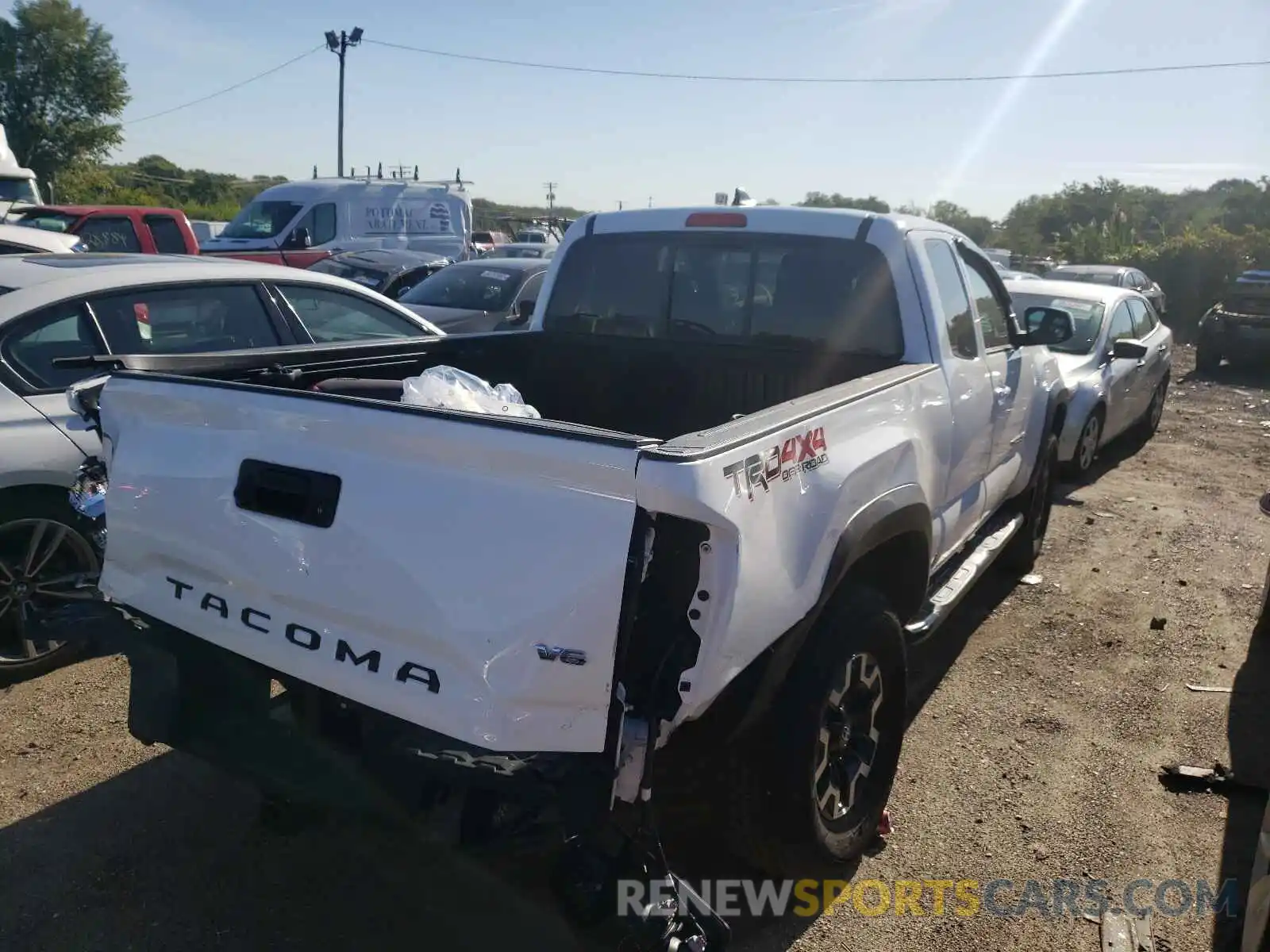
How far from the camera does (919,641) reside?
12.0 ft

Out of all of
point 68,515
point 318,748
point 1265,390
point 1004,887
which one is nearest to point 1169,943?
point 1004,887

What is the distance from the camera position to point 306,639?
243 centimetres

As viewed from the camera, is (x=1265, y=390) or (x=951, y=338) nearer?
(x=951, y=338)

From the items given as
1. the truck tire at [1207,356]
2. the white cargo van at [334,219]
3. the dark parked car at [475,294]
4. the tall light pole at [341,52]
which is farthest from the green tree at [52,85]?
the truck tire at [1207,356]

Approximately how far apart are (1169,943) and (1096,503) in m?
5.59

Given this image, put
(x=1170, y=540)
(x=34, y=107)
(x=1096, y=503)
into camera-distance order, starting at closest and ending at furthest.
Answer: (x=1170, y=540), (x=1096, y=503), (x=34, y=107)

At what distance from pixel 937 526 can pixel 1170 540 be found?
4.05 metres

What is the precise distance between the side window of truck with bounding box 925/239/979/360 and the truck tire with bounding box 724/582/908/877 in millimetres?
1499

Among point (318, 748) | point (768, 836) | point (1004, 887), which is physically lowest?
point (1004, 887)

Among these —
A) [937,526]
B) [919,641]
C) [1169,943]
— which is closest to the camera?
[1169,943]

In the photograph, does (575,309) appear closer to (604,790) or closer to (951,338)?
(951,338)

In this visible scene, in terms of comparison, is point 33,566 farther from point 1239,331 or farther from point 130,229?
point 1239,331

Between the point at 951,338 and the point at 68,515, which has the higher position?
the point at 951,338

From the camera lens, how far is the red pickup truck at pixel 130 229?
13.0 m
